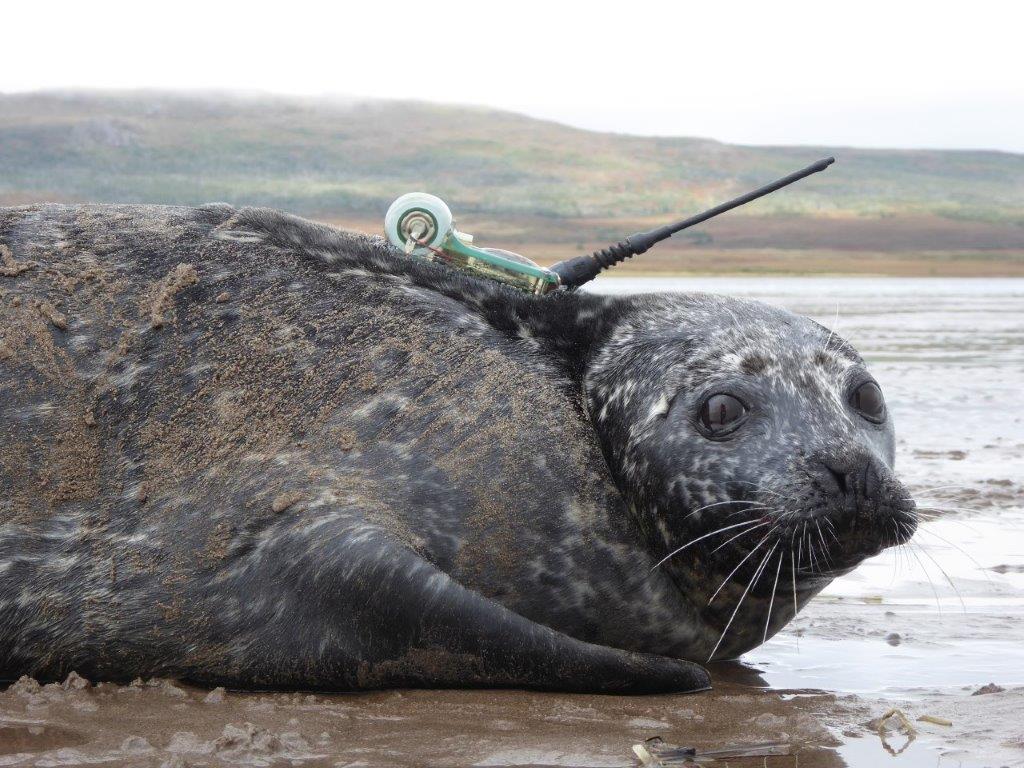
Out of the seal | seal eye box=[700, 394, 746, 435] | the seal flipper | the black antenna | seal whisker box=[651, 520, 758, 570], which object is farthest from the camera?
the black antenna

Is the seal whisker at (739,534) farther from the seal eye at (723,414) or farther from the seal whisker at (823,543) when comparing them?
the seal eye at (723,414)

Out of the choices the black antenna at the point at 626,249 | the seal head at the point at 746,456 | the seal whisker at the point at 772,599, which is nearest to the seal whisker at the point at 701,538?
the seal head at the point at 746,456

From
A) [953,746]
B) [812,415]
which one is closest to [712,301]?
[812,415]

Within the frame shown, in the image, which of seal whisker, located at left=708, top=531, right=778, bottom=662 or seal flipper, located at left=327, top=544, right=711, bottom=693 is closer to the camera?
seal flipper, located at left=327, top=544, right=711, bottom=693

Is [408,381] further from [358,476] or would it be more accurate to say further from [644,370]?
[644,370]

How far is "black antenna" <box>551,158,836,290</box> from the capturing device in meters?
5.04

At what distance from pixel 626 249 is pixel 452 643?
2264 millimetres

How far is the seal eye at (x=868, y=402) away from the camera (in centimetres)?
403

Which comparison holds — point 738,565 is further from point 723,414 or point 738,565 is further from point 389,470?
point 389,470

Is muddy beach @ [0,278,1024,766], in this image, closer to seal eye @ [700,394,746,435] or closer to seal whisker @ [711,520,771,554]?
seal whisker @ [711,520,771,554]

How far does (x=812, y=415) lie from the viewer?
3.85m

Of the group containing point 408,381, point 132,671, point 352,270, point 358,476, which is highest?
point 352,270

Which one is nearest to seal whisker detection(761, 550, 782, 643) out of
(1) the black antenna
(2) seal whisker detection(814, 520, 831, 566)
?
(2) seal whisker detection(814, 520, 831, 566)

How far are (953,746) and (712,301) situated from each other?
1.78m
